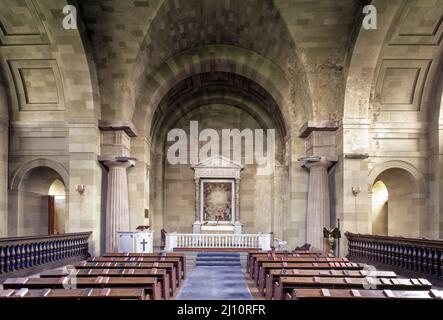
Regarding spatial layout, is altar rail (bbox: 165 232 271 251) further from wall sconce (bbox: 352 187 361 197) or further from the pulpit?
wall sconce (bbox: 352 187 361 197)

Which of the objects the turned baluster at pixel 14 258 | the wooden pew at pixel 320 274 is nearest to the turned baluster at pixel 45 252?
the turned baluster at pixel 14 258

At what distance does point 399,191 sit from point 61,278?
13.5 meters

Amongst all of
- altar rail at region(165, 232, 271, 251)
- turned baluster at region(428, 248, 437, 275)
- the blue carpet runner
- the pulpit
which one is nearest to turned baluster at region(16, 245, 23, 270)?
the blue carpet runner

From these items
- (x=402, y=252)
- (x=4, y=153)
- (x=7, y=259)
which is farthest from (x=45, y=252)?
(x=402, y=252)

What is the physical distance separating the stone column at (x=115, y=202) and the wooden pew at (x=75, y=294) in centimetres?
1038

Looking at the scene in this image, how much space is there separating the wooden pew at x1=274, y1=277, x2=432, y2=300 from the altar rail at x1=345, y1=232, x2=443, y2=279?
12.1 ft

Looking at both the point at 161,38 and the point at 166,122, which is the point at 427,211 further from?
the point at 166,122

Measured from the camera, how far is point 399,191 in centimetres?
1666

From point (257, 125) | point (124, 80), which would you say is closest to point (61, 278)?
point (124, 80)

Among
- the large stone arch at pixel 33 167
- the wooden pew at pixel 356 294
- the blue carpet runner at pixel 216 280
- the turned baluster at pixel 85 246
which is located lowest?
the blue carpet runner at pixel 216 280

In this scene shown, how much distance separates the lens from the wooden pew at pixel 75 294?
476 cm

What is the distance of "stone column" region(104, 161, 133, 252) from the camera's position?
15.4m

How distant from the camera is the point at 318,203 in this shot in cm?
1575

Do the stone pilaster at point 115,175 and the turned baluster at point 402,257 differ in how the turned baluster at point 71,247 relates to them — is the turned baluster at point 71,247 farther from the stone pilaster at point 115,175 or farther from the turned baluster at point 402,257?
the turned baluster at point 402,257
